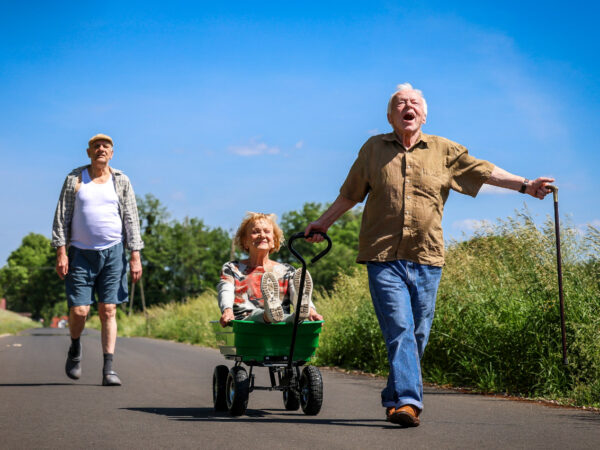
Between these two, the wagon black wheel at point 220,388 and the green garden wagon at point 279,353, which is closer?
the green garden wagon at point 279,353

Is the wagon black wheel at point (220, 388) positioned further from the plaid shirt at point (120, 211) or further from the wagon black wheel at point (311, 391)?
the plaid shirt at point (120, 211)

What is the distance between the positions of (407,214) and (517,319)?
113 inches

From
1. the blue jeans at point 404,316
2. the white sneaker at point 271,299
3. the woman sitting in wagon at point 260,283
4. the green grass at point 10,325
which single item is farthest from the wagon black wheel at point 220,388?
the green grass at point 10,325

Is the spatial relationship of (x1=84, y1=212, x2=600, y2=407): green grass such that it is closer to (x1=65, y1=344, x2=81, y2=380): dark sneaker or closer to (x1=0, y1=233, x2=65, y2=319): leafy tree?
(x1=65, y1=344, x2=81, y2=380): dark sneaker

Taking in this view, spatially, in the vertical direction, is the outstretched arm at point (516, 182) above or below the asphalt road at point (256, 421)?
above

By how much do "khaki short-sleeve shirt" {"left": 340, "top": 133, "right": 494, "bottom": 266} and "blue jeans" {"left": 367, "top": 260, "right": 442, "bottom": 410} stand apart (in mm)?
90

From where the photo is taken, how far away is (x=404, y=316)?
5.26 meters

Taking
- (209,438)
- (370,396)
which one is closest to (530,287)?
(370,396)

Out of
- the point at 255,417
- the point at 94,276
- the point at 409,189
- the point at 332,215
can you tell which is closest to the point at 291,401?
the point at 255,417

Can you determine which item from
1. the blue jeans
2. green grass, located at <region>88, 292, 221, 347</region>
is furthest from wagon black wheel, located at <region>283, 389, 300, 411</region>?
green grass, located at <region>88, 292, 221, 347</region>

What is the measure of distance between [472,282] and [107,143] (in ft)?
13.4

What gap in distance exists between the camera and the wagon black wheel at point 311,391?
5676 millimetres

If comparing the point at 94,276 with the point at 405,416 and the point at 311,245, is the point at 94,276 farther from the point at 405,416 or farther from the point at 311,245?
the point at 311,245

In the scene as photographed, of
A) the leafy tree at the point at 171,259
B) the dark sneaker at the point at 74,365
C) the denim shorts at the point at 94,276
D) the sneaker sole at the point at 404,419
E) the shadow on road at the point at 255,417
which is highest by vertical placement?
the leafy tree at the point at 171,259
